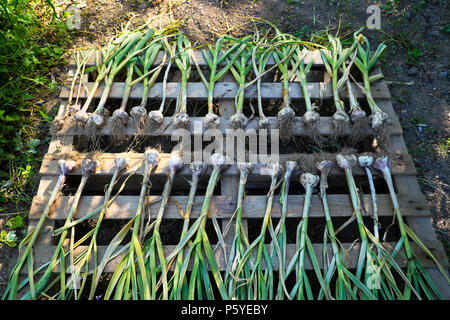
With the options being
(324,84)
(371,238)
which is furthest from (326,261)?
(324,84)

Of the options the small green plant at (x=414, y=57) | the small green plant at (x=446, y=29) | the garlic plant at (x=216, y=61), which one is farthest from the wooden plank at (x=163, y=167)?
the small green plant at (x=446, y=29)

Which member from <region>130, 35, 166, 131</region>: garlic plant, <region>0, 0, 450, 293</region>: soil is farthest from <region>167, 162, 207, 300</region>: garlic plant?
<region>0, 0, 450, 293</region>: soil

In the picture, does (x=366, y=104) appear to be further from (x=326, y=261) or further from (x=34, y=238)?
(x=34, y=238)

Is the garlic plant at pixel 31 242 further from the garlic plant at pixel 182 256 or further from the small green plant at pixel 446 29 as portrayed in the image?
the small green plant at pixel 446 29

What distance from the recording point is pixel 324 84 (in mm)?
1928

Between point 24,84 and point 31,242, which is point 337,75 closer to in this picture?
point 31,242

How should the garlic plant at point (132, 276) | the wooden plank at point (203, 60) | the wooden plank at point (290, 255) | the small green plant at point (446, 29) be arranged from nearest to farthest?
the garlic plant at point (132, 276) → the wooden plank at point (290, 255) → the wooden plank at point (203, 60) → the small green plant at point (446, 29)

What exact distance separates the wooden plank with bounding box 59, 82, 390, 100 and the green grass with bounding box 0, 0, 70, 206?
32 cm

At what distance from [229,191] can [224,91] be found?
0.58 m

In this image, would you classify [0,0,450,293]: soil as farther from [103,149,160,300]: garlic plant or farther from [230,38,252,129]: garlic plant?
[103,149,160,300]: garlic plant

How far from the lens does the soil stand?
207cm

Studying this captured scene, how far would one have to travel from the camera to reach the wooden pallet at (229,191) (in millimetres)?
1512
